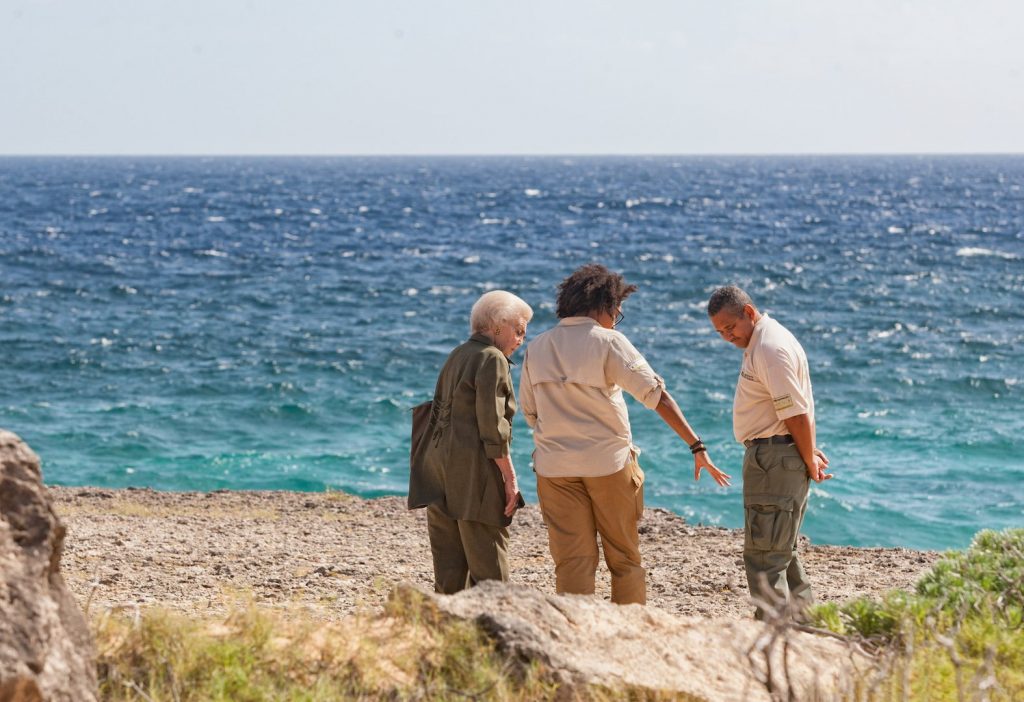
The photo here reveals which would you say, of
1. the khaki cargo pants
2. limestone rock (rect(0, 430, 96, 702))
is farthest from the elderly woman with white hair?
limestone rock (rect(0, 430, 96, 702))

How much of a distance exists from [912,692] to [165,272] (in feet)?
112

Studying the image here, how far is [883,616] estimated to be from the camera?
4.89m

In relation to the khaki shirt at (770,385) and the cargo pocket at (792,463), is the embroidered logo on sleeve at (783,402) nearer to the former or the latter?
the khaki shirt at (770,385)

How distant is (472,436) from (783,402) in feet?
4.99

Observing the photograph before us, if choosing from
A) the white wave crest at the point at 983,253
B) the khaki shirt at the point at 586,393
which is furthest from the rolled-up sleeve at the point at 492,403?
the white wave crest at the point at 983,253

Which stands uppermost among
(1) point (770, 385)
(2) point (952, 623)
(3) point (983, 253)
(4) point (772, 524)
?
(1) point (770, 385)

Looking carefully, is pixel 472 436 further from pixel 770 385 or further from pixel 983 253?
pixel 983 253

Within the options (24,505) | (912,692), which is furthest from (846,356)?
(24,505)

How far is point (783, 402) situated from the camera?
5.59 meters

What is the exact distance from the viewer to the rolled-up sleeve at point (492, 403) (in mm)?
5516

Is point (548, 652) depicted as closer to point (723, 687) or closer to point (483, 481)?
point (723, 687)

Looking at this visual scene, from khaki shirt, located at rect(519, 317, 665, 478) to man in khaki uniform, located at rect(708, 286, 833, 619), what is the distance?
52cm

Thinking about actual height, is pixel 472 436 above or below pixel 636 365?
below

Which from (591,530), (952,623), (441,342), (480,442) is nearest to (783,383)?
(591,530)
